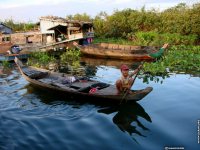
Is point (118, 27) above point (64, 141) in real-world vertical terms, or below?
above

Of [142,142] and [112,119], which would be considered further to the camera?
[112,119]

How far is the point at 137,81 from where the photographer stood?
11.8 meters

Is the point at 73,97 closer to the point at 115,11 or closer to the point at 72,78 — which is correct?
the point at 72,78

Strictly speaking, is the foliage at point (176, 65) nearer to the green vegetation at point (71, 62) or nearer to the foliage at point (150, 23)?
the green vegetation at point (71, 62)

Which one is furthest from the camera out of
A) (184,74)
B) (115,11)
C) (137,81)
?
(115,11)

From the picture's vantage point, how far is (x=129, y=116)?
7.93m

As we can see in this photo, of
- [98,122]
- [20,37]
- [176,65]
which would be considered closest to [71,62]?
[176,65]

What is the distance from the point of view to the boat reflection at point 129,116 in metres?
7.03

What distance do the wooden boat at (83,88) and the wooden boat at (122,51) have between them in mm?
7648

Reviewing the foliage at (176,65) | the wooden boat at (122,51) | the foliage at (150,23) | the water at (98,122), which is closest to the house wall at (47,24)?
the wooden boat at (122,51)

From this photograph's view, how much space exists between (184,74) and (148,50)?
16.5 ft

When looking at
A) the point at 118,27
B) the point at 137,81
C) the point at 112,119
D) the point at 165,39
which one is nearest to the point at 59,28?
the point at 118,27

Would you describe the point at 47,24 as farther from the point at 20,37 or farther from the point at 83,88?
the point at 83,88

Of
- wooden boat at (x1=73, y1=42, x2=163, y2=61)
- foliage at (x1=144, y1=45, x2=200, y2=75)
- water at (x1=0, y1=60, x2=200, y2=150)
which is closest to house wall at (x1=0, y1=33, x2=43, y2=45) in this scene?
wooden boat at (x1=73, y1=42, x2=163, y2=61)
